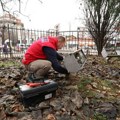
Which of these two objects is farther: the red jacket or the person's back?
the person's back

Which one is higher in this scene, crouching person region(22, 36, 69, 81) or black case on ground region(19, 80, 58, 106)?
crouching person region(22, 36, 69, 81)

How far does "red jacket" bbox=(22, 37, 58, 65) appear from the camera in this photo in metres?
3.99

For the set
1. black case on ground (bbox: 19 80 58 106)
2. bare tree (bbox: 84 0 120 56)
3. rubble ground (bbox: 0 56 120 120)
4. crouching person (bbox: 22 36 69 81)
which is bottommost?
rubble ground (bbox: 0 56 120 120)

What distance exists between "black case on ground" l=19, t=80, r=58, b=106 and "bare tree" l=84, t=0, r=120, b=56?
7872mm

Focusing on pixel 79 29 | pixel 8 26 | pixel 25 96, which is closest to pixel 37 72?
pixel 25 96

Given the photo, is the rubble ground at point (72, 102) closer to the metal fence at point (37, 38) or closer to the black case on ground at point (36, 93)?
Answer: the black case on ground at point (36, 93)

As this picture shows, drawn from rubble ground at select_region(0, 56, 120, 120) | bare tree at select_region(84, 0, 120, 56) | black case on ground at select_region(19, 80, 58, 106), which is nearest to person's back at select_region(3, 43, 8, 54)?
bare tree at select_region(84, 0, 120, 56)

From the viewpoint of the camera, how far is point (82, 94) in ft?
13.4

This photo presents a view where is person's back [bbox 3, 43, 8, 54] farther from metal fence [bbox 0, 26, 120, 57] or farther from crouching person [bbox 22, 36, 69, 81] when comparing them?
crouching person [bbox 22, 36, 69, 81]

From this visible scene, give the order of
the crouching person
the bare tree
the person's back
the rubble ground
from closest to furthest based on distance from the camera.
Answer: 1. the rubble ground
2. the crouching person
3. the bare tree
4. the person's back

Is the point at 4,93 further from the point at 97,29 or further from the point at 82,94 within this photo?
the point at 97,29

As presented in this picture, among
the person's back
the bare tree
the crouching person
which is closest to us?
the crouching person

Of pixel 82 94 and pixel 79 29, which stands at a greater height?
pixel 79 29

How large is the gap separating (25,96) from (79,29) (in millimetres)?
10400
